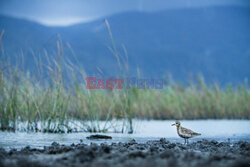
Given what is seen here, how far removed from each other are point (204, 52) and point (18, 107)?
40689mm

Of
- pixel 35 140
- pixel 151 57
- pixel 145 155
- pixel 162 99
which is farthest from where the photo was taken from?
pixel 151 57

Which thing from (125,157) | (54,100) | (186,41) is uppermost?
(186,41)

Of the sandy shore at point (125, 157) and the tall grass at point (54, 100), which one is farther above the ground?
the tall grass at point (54, 100)

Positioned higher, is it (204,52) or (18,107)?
(204,52)

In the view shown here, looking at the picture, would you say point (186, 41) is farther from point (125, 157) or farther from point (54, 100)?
point (125, 157)

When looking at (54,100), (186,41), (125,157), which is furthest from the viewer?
(186,41)

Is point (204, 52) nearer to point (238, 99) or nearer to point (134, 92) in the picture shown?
point (238, 99)

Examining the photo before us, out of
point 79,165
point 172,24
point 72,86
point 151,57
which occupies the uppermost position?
point 172,24

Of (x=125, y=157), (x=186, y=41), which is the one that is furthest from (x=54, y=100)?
(x=186, y=41)

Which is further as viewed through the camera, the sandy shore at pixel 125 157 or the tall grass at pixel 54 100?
the tall grass at pixel 54 100

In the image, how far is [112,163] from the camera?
7.41 ft

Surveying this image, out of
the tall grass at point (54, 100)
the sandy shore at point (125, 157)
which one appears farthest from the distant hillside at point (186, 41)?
the sandy shore at point (125, 157)

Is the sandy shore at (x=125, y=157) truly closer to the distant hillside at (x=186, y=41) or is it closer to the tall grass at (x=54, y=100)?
the tall grass at (x=54, y=100)

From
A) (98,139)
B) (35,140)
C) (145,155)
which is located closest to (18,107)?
(35,140)
